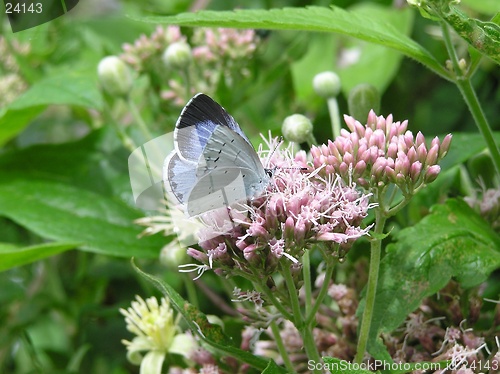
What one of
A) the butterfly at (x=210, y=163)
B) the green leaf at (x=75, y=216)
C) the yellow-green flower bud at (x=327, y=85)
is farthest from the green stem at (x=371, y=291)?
the green leaf at (x=75, y=216)

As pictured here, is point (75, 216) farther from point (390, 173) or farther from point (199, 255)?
point (390, 173)

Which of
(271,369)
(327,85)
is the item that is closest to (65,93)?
(327,85)

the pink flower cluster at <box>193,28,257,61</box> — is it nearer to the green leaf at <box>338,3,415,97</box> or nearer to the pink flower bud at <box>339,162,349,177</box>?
the green leaf at <box>338,3,415,97</box>

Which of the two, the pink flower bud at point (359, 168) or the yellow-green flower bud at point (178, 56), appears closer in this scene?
the pink flower bud at point (359, 168)

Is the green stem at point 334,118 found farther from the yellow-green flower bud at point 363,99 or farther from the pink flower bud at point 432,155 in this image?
the pink flower bud at point 432,155

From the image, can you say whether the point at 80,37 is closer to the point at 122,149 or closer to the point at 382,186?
the point at 122,149

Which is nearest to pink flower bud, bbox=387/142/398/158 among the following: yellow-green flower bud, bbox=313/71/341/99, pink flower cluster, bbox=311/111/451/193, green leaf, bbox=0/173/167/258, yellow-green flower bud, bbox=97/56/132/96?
pink flower cluster, bbox=311/111/451/193
